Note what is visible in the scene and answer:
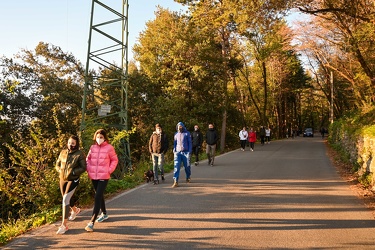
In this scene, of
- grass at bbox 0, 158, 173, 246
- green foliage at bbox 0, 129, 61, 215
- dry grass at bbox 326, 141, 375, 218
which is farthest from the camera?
dry grass at bbox 326, 141, 375, 218

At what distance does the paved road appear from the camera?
225 inches

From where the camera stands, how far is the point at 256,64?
167 feet

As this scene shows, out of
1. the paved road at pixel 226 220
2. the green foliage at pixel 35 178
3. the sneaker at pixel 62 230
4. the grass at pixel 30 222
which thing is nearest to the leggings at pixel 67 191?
the sneaker at pixel 62 230

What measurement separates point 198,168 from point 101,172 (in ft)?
29.6

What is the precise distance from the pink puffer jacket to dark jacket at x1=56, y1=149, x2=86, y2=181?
0.20 meters

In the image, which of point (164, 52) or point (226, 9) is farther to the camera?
point (164, 52)

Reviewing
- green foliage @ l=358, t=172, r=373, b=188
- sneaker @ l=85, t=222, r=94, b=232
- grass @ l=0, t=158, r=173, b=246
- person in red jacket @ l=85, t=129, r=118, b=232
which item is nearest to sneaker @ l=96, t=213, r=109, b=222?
person in red jacket @ l=85, t=129, r=118, b=232

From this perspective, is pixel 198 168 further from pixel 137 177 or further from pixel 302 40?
pixel 302 40

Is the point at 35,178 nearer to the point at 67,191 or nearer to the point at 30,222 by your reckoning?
the point at 30,222

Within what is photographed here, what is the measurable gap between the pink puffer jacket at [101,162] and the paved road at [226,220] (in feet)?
2.82

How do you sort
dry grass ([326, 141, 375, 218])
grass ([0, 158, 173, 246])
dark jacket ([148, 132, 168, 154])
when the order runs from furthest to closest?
1. dark jacket ([148, 132, 168, 154])
2. dry grass ([326, 141, 375, 218])
3. grass ([0, 158, 173, 246])

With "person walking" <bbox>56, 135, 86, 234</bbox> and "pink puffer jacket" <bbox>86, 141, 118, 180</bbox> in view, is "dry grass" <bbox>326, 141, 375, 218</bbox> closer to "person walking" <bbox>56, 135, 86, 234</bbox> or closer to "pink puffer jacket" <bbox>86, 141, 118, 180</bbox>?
"pink puffer jacket" <bbox>86, 141, 118, 180</bbox>

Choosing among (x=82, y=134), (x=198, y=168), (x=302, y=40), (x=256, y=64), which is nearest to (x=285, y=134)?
(x=256, y=64)

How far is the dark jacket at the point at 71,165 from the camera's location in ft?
21.1
